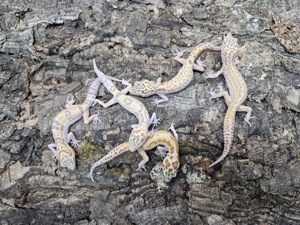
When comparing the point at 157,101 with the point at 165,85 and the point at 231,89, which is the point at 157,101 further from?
the point at 231,89

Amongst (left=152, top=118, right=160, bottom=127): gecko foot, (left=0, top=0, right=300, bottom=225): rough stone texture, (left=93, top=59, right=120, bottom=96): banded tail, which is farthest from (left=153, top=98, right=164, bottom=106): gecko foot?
(left=93, top=59, right=120, bottom=96): banded tail

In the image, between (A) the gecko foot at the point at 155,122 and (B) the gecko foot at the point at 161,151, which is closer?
(B) the gecko foot at the point at 161,151

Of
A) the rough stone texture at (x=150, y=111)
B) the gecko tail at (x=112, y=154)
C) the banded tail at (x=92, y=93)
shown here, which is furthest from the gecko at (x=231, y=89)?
the banded tail at (x=92, y=93)

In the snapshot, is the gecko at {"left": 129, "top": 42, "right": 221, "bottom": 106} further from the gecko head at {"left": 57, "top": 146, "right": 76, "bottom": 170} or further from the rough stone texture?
the gecko head at {"left": 57, "top": 146, "right": 76, "bottom": 170}

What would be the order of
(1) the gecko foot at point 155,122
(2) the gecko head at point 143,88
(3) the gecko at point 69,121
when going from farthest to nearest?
(2) the gecko head at point 143,88 → (1) the gecko foot at point 155,122 → (3) the gecko at point 69,121

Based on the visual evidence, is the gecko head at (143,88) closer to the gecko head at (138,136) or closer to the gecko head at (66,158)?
the gecko head at (138,136)

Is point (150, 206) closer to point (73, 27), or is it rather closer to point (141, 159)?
point (141, 159)
